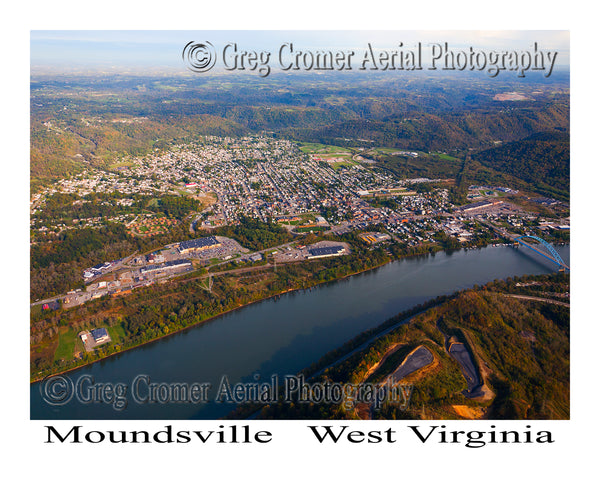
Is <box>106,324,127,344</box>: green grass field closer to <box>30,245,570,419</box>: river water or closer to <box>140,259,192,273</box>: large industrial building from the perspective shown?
<box>30,245,570,419</box>: river water

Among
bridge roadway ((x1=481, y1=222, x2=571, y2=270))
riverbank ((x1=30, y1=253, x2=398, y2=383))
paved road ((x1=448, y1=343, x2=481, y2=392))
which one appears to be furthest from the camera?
bridge roadway ((x1=481, y1=222, x2=571, y2=270))

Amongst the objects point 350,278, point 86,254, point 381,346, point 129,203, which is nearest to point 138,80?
point 129,203

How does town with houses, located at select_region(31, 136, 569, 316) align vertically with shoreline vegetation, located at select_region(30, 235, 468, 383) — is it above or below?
above

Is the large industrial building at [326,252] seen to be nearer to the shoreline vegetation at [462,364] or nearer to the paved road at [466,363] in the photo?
the shoreline vegetation at [462,364]

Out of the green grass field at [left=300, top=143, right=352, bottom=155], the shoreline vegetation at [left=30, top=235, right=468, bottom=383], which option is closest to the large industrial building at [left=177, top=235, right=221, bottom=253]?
the shoreline vegetation at [left=30, top=235, right=468, bottom=383]

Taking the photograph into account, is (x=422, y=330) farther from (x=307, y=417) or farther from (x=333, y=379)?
(x=307, y=417)

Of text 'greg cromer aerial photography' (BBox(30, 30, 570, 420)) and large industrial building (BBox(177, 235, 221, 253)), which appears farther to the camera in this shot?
large industrial building (BBox(177, 235, 221, 253))

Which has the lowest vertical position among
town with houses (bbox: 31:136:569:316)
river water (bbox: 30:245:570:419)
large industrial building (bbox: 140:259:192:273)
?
river water (bbox: 30:245:570:419)
